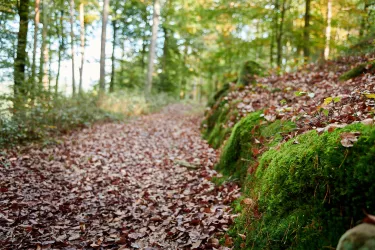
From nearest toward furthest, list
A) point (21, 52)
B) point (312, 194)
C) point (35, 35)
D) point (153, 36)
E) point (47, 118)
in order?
point (312, 194), point (21, 52), point (47, 118), point (35, 35), point (153, 36)

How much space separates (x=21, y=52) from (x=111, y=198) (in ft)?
20.3

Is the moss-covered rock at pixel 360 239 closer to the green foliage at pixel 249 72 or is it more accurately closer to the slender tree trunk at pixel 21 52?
the green foliage at pixel 249 72

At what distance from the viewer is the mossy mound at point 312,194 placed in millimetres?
2064

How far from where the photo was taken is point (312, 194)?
239 centimetres

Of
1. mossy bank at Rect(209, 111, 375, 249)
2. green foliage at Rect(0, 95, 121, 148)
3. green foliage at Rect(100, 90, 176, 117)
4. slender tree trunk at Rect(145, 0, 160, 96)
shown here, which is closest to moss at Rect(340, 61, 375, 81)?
mossy bank at Rect(209, 111, 375, 249)

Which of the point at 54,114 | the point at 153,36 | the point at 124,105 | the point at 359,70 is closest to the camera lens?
the point at 359,70

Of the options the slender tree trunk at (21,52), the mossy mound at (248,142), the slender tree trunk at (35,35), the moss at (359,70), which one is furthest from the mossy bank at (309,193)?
the slender tree trunk at (35,35)

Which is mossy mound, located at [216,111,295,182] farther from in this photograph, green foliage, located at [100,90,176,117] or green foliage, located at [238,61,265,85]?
green foliage, located at [100,90,176,117]

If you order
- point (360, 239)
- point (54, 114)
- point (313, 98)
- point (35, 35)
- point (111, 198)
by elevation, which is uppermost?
point (35, 35)

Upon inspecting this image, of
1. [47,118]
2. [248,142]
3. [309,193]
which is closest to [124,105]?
[47,118]

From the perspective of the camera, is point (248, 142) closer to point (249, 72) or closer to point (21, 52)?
point (249, 72)

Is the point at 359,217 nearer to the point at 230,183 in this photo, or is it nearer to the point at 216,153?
the point at 230,183

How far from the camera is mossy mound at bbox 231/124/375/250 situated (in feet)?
6.77

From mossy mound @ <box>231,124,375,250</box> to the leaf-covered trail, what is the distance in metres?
0.76
